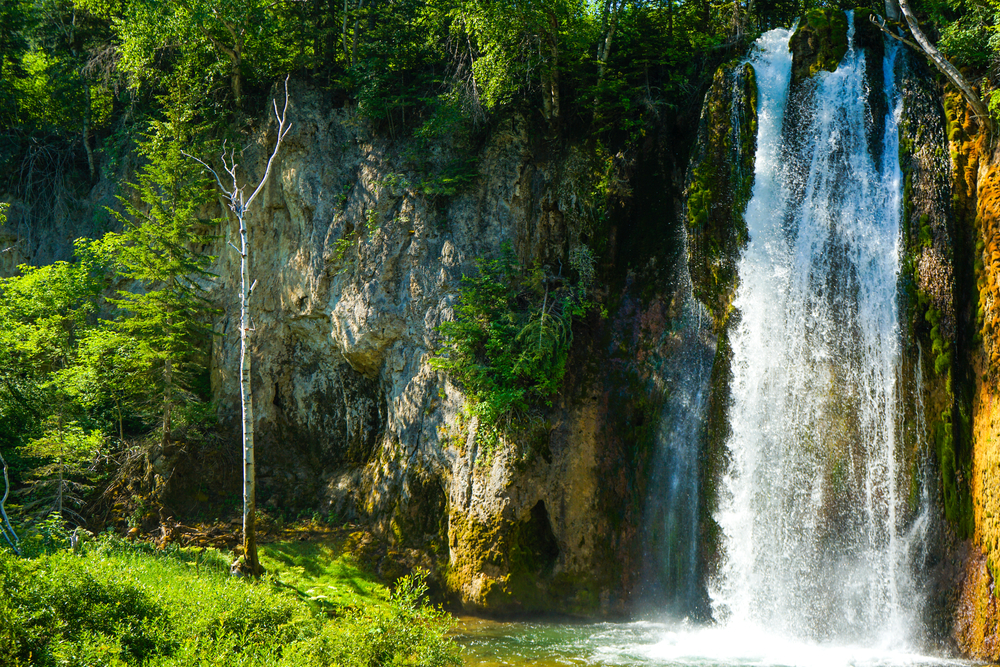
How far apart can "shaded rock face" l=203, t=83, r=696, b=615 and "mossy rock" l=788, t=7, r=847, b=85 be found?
303 centimetres

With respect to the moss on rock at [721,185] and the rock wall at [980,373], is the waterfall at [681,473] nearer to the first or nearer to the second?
the moss on rock at [721,185]

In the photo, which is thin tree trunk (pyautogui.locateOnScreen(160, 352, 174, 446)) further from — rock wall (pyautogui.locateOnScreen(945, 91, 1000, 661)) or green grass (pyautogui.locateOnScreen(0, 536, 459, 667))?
rock wall (pyautogui.locateOnScreen(945, 91, 1000, 661))

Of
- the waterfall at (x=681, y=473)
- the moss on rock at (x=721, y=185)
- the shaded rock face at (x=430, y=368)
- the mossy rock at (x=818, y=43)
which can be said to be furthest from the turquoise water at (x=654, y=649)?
the mossy rock at (x=818, y=43)

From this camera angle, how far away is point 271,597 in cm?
890

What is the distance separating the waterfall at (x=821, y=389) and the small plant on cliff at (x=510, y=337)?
3224mm

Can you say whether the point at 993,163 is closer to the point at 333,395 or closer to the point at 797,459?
the point at 797,459

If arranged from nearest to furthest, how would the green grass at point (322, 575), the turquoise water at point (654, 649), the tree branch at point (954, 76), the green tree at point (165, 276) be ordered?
the turquoise water at point (654, 649) → the tree branch at point (954, 76) → the green grass at point (322, 575) → the green tree at point (165, 276)

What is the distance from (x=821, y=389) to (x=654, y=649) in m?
4.94

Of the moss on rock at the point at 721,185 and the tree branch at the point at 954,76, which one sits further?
the moss on rock at the point at 721,185

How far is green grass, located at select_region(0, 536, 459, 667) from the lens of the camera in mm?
6109

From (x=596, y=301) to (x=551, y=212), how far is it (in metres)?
2.19

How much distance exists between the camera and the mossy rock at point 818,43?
41.8 ft

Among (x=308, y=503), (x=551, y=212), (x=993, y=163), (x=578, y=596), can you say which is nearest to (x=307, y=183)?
(x=551, y=212)

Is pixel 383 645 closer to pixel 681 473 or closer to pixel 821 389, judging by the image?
pixel 681 473
